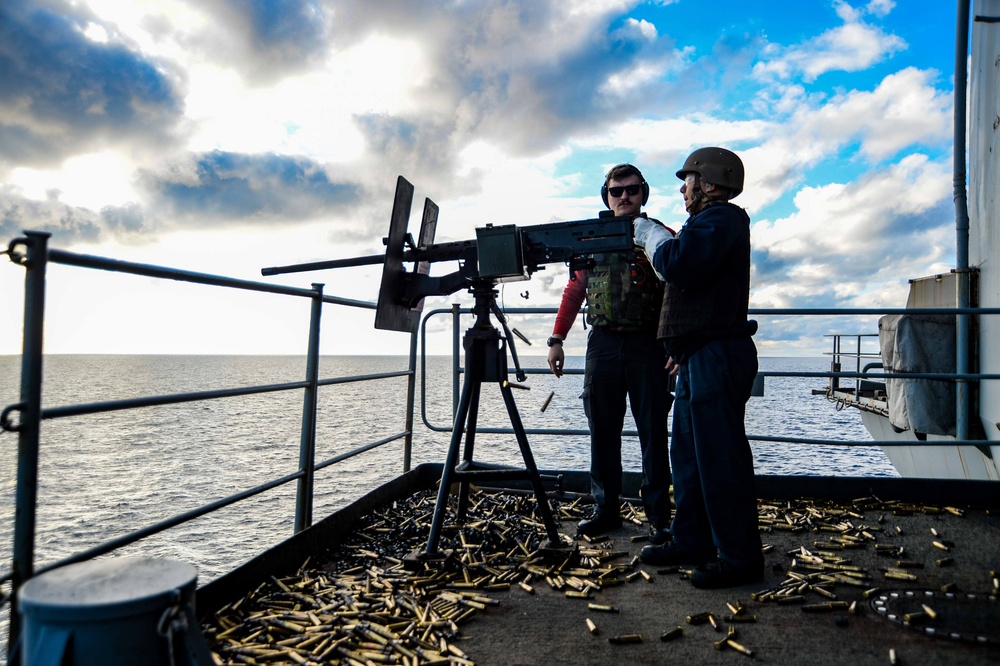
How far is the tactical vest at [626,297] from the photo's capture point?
418 centimetres

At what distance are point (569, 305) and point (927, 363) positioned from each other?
5522mm

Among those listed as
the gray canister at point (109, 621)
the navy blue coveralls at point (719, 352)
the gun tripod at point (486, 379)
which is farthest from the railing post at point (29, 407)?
the navy blue coveralls at point (719, 352)

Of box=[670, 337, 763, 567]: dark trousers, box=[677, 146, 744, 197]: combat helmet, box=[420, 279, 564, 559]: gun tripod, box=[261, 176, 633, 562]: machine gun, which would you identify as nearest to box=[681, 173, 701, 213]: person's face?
box=[677, 146, 744, 197]: combat helmet

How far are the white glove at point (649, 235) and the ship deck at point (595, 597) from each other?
1681 mm

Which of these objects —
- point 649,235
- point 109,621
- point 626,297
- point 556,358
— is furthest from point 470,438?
point 109,621

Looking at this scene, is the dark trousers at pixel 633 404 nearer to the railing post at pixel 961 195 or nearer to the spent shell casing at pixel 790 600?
the spent shell casing at pixel 790 600

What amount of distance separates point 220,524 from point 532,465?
21.3 meters

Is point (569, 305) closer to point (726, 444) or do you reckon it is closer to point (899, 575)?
point (726, 444)

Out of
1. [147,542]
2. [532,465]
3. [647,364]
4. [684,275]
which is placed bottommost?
[147,542]

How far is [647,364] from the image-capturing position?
4199 millimetres

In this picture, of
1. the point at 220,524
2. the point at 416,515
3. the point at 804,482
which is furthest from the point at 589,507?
the point at 220,524

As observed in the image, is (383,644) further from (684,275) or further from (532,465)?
(684,275)

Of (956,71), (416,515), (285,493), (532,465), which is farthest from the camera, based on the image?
(285,493)

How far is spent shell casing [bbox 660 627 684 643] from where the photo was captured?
9.09 feet
